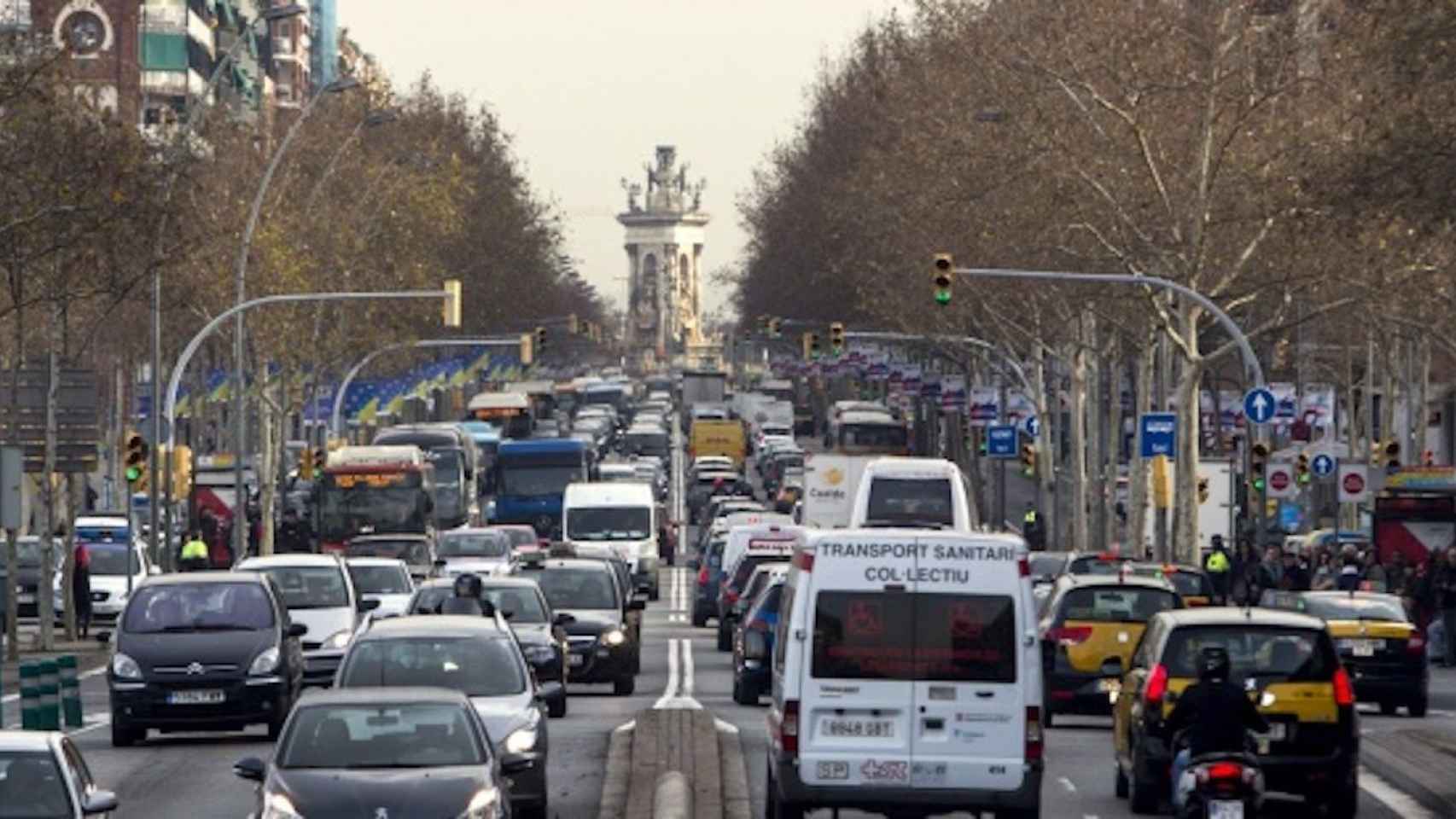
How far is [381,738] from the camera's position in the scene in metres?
20.5

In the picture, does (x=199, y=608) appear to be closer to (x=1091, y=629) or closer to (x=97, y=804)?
(x=1091, y=629)

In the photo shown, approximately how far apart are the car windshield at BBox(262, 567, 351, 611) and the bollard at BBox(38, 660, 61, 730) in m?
7.20

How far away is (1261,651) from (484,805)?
7.67 metres

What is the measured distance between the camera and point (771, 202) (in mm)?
136125

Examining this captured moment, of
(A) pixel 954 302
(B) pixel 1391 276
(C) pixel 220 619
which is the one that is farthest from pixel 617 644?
(A) pixel 954 302

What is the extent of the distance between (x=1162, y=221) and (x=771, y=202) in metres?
69.0

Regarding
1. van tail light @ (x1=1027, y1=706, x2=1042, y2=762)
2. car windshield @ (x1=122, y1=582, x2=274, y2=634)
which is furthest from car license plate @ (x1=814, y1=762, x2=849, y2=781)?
car windshield @ (x1=122, y1=582, x2=274, y2=634)

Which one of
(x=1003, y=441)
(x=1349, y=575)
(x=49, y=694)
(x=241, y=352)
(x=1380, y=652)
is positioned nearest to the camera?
(x=49, y=694)

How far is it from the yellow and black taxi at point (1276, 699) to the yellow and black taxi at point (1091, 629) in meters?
9.15

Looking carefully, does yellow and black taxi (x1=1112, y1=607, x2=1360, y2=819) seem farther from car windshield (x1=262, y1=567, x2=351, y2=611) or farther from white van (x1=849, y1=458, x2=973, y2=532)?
white van (x1=849, y1=458, x2=973, y2=532)

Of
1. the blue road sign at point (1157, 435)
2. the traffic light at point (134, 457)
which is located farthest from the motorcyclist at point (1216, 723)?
the blue road sign at point (1157, 435)

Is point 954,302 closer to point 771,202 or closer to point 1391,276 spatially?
point 1391,276

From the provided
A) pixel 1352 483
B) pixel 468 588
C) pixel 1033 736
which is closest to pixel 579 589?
pixel 468 588

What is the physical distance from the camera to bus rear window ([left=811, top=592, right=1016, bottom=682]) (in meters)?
22.3
